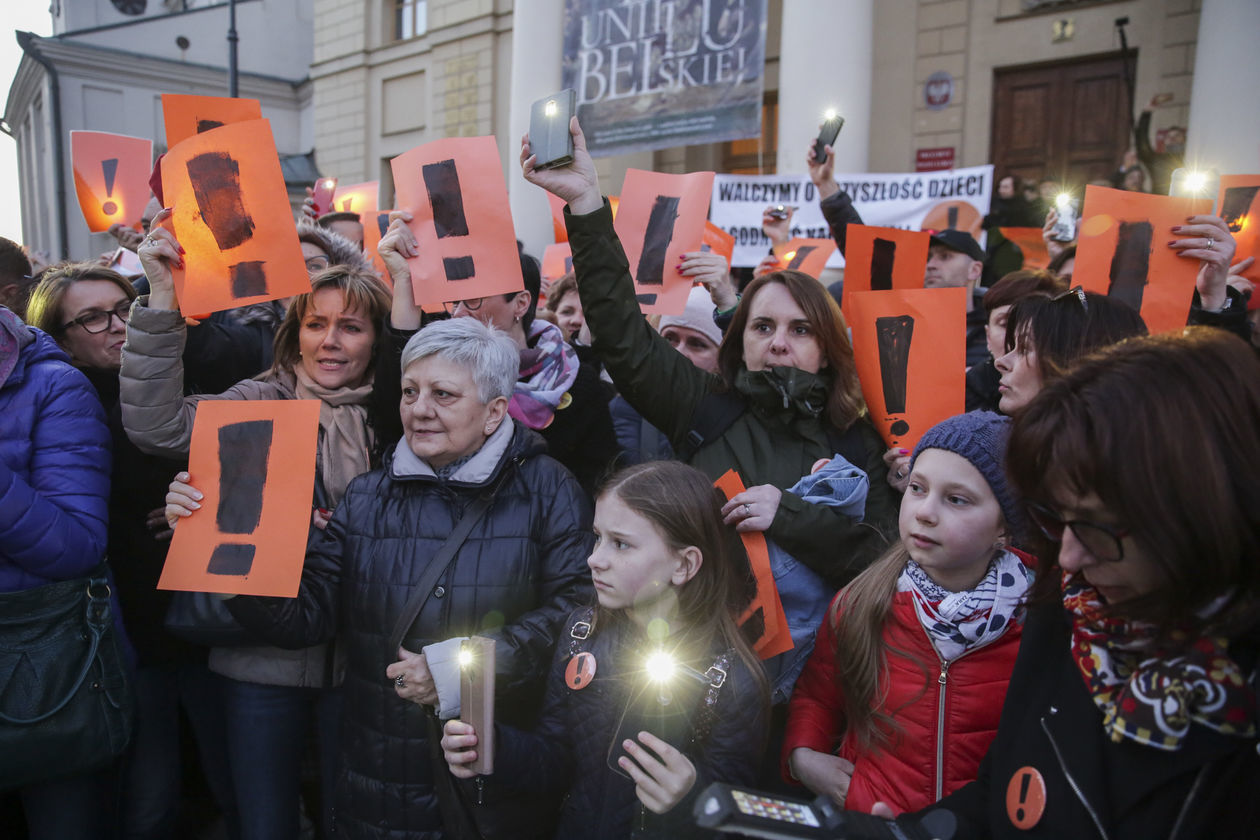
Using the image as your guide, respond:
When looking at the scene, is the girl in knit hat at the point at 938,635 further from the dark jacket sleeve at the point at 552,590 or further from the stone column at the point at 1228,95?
the stone column at the point at 1228,95

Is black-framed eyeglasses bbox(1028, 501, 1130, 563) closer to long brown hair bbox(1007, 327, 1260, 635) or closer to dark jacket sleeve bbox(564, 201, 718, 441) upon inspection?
long brown hair bbox(1007, 327, 1260, 635)

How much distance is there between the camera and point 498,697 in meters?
2.12

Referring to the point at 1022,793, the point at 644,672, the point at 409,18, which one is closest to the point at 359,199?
the point at 644,672

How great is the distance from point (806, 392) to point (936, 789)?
105cm

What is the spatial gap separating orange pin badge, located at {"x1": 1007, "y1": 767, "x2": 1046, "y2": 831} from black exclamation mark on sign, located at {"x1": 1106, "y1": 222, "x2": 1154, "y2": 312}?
1.76 metres

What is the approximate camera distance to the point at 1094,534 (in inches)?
43.8

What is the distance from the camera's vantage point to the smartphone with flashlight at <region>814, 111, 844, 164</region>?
3.35 meters

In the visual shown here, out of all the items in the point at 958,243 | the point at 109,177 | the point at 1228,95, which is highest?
the point at 1228,95

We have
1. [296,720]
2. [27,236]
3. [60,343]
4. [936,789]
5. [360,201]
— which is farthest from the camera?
[27,236]

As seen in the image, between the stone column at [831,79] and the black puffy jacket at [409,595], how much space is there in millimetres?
6057

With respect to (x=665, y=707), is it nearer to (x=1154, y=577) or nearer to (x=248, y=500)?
(x=1154, y=577)

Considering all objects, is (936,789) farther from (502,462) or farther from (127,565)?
(127,565)

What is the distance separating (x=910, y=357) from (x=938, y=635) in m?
0.98

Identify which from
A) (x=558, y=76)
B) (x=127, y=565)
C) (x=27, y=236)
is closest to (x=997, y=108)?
(x=558, y=76)
